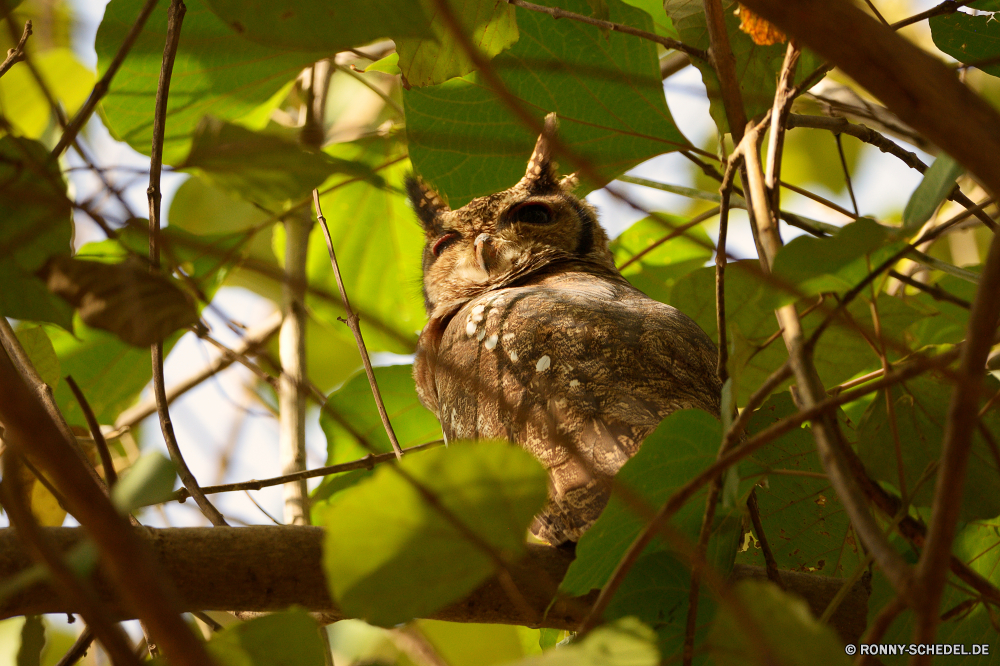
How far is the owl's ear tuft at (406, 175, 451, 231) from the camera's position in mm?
2746

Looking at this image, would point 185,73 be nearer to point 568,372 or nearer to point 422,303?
point 568,372

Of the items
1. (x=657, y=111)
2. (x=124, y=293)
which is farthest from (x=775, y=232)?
(x=657, y=111)

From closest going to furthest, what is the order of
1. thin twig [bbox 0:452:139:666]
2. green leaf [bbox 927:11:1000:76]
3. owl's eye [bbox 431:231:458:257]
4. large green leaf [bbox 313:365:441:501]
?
thin twig [bbox 0:452:139:666]
green leaf [bbox 927:11:1000:76]
large green leaf [bbox 313:365:441:501]
owl's eye [bbox 431:231:458:257]

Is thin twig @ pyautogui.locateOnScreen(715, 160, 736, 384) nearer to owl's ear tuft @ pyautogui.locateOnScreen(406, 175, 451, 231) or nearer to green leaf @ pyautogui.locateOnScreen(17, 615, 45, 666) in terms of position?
green leaf @ pyautogui.locateOnScreen(17, 615, 45, 666)

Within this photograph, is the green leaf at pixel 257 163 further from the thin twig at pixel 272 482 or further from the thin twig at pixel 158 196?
the thin twig at pixel 272 482

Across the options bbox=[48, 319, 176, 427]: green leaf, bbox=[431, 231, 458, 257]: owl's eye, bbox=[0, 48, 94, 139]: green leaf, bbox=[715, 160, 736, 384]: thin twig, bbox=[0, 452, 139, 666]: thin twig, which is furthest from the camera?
bbox=[431, 231, 458, 257]: owl's eye

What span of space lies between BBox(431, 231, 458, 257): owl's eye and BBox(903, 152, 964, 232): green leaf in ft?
6.57

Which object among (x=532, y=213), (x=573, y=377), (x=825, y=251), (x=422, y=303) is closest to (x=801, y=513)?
Answer: (x=573, y=377)

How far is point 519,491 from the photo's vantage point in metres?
0.55

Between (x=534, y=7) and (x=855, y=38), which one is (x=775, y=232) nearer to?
(x=855, y=38)

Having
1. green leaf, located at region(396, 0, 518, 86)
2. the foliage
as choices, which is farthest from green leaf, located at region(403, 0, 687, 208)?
green leaf, located at region(396, 0, 518, 86)

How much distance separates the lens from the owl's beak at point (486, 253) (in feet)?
7.84

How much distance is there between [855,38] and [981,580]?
0.56 metres

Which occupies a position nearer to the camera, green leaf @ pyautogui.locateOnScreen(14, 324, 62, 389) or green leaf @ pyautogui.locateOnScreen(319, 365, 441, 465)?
green leaf @ pyautogui.locateOnScreen(14, 324, 62, 389)
